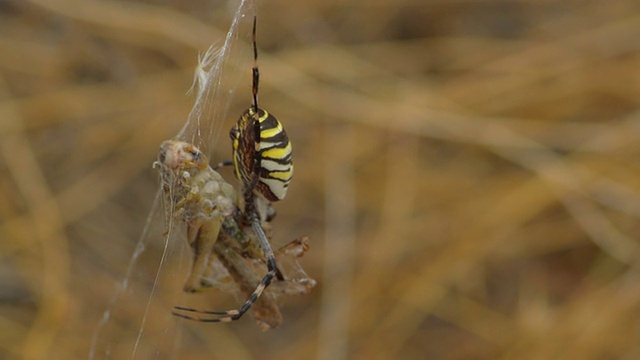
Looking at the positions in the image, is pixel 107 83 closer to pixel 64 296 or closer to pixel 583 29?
pixel 64 296

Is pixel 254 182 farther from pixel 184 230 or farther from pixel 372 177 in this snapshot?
pixel 372 177

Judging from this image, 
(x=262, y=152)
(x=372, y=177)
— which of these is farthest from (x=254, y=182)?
(x=372, y=177)

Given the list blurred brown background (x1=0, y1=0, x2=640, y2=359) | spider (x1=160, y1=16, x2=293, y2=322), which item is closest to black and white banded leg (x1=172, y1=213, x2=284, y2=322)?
spider (x1=160, y1=16, x2=293, y2=322)

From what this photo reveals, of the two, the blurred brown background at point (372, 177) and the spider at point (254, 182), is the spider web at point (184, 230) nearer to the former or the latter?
the spider at point (254, 182)

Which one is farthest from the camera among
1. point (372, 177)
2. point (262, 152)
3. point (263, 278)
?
point (372, 177)

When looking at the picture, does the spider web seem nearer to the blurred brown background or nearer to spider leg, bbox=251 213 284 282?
spider leg, bbox=251 213 284 282

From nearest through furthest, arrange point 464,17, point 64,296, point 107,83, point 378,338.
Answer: point 64,296
point 378,338
point 107,83
point 464,17

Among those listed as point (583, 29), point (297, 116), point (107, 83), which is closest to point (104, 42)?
point (107, 83)
